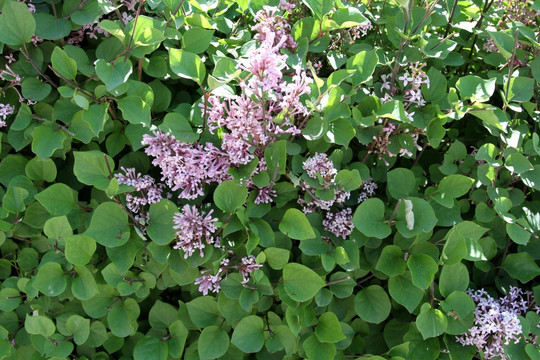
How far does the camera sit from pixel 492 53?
1.25 m

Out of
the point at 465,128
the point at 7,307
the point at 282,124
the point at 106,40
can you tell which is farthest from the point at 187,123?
the point at 465,128

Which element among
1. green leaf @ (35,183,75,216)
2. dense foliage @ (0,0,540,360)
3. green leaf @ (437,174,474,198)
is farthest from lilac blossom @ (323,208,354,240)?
green leaf @ (35,183,75,216)

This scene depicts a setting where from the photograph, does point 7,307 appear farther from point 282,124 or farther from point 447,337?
point 447,337

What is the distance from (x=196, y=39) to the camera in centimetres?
108

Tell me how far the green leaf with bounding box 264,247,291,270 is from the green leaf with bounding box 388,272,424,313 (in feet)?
0.80

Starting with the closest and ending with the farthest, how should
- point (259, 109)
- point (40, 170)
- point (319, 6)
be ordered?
point (259, 109), point (319, 6), point (40, 170)

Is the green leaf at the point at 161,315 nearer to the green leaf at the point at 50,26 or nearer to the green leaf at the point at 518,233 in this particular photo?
the green leaf at the point at 50,26

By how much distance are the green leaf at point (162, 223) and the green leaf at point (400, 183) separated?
1.57ft

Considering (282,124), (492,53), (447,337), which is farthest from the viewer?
(492,53)

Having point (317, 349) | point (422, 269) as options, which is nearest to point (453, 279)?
point (422, 269)

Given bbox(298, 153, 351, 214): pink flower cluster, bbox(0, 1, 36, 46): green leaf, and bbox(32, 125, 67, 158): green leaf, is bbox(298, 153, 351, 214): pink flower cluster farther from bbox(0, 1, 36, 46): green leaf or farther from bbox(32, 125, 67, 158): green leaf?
bbox(0, 1, 36, 46): green leaf

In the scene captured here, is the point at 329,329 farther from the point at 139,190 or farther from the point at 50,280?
the point at 50,280

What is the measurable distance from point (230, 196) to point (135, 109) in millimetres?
265

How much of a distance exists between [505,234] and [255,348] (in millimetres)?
665
